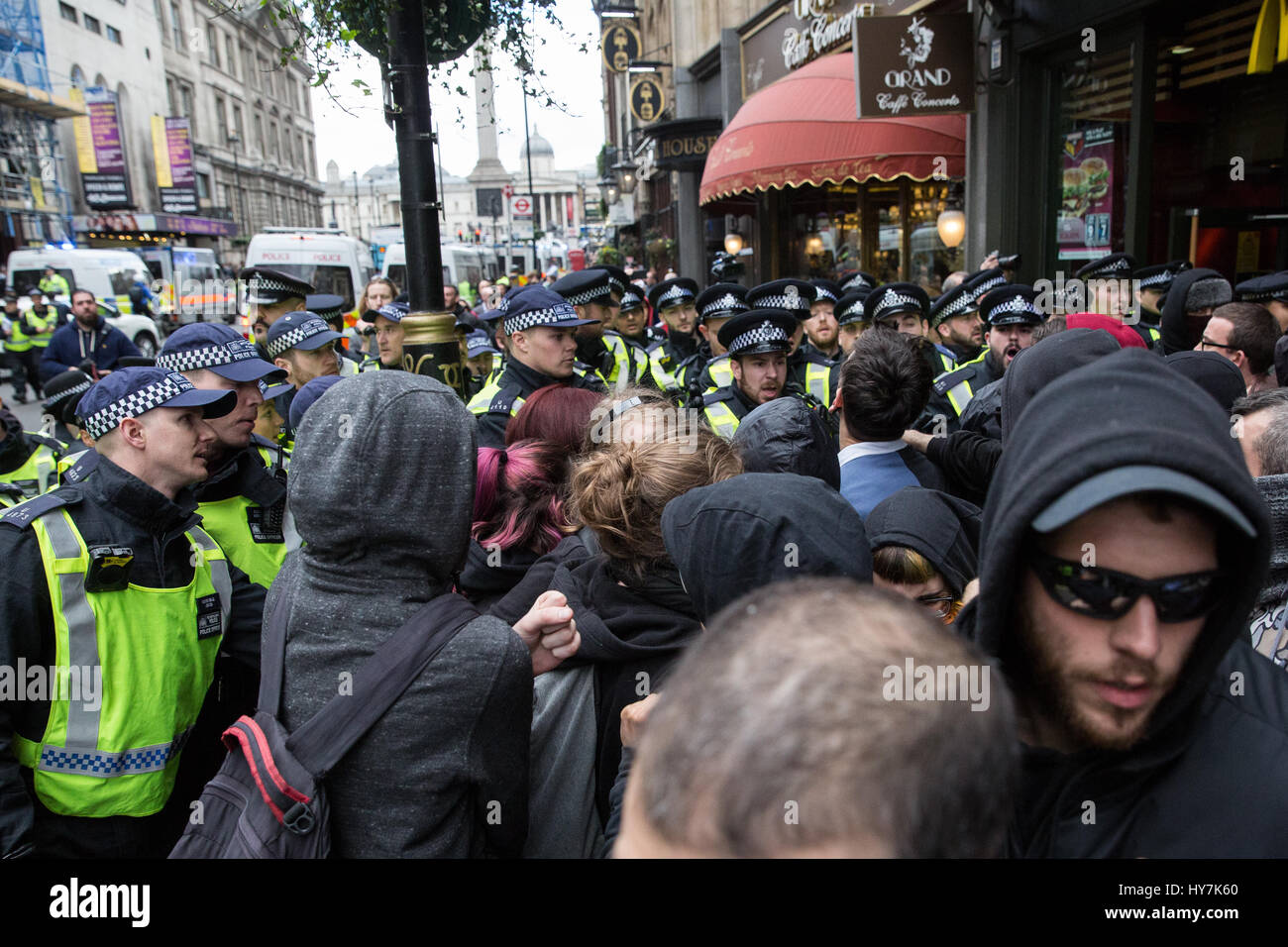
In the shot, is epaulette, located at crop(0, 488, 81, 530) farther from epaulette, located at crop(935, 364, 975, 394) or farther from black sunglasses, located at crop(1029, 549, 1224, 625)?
epaulette, located at crop(935, 364, 975, 394)

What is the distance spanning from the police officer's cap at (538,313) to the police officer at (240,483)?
150cm

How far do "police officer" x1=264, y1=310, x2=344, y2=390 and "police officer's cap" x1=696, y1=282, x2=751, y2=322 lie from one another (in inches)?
105

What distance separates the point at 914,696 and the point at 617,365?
244 inches

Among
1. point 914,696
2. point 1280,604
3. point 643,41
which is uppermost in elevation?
point 643,41

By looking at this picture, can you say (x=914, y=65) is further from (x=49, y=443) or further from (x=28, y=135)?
(x=28, y=135)

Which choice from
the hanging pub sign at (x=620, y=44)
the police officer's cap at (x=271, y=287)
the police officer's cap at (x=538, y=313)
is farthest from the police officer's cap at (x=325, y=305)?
the hanging pub sign at (x=620, y=44)

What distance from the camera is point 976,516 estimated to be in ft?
8.04

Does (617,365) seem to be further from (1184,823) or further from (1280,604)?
(1184,823)

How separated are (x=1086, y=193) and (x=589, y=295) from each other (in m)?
5.17

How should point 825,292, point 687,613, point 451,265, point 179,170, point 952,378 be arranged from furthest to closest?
point 179,170 < point 451,265 < point 825,292 < point 952,378 < point 687,613

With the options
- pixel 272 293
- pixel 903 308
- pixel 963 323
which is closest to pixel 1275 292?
pixel 963 323

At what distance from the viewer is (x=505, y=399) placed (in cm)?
448
